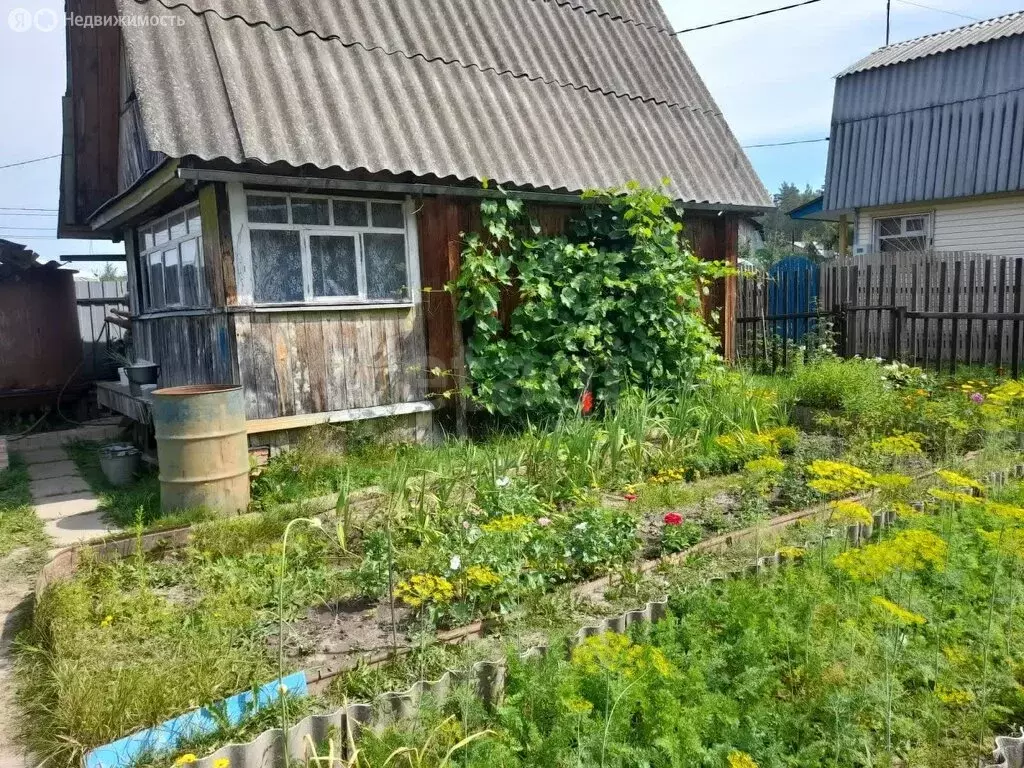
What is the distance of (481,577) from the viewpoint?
3164 mm

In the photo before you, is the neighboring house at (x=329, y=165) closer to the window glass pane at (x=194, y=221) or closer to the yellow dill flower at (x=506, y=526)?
the window glass pane at (x=194, y=221)

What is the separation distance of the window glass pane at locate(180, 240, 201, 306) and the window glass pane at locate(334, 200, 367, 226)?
4.70ft

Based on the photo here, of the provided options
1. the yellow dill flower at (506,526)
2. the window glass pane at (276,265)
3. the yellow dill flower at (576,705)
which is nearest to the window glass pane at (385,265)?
the window glass pane at (276,265)

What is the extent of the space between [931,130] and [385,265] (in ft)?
45.5

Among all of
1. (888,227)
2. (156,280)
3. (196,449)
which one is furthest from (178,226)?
(888,227)

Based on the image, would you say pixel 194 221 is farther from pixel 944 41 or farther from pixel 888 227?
pixel 944 41

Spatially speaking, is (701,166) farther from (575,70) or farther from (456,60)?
(456,60)

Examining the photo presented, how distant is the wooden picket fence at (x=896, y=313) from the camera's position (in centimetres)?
962

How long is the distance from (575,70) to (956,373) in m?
6.54

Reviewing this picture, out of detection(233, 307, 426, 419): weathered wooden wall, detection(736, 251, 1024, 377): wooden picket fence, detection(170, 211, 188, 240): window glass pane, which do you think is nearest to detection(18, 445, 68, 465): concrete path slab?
detection(170, 211, 188, 240): window glass pane

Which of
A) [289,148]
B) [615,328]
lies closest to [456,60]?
[289,148]

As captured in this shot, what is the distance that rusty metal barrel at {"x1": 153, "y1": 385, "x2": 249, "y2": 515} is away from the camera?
16.4ft

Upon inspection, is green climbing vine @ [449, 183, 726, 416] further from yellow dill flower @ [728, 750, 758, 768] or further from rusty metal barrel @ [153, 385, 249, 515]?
yellow dill flower @ [728, 750, 758, 768]

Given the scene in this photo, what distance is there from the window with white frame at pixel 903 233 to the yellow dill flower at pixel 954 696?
49.1 feet
